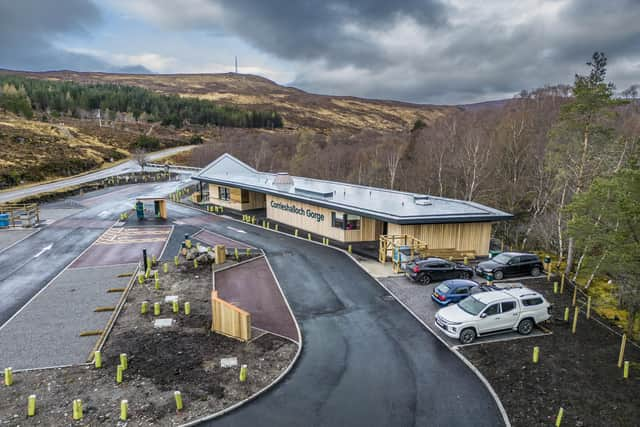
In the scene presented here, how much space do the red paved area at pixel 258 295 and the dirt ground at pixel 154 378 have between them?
4.26 ft

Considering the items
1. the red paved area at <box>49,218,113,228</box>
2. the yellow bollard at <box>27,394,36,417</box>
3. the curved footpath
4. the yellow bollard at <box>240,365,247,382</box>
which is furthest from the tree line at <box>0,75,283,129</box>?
the yellow bollard at <box>240,365,247,382</box>

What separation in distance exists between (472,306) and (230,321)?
11.1m

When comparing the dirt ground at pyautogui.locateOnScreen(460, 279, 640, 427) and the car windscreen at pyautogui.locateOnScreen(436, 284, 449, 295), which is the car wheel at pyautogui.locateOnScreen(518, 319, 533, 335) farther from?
the car windscreen at pyautogui.locateOnScreen(436, 284, 449, 295)

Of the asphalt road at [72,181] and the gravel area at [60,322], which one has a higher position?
the asphalt road at [72,181]

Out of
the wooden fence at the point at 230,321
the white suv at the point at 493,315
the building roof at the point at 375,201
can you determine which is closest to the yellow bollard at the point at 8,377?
the wooden fence at the point at 230,321

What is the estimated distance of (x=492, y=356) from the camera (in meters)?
16.3

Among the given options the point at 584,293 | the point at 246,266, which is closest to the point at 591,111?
the point at 584,293

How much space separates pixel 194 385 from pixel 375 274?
15053 millimetres

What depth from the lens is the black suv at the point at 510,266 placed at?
25.1 meters

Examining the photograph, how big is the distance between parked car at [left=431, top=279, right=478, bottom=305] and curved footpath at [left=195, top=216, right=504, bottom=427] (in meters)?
2.08

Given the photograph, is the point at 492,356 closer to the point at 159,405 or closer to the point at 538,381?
the point at 538,381

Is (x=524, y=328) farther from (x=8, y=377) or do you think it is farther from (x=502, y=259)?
(x=8, y=377)

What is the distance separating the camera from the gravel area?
51.9 ft

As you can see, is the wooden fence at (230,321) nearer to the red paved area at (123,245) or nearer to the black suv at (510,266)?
the red paved area at (123,245)
